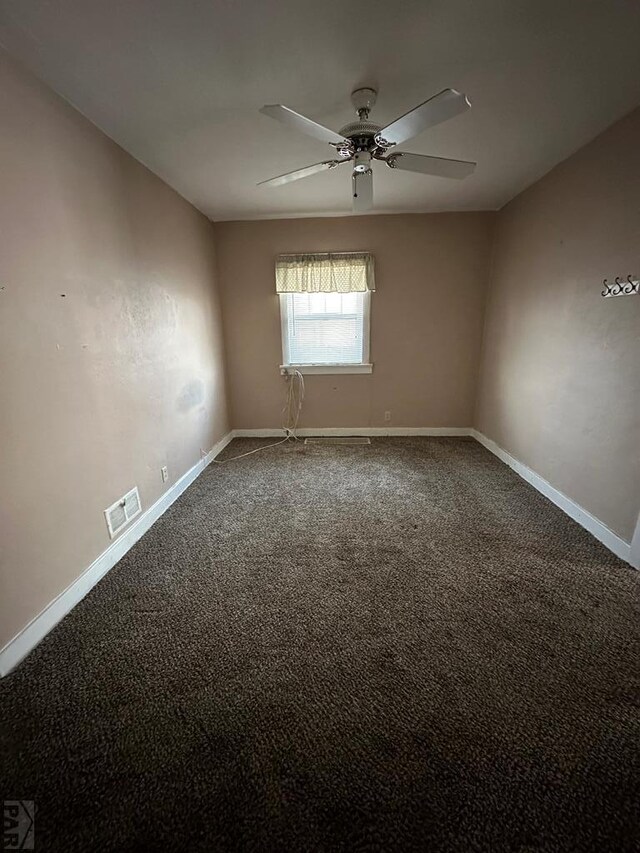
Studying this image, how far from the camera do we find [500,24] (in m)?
1.26

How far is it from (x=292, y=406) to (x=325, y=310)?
3.86 ft

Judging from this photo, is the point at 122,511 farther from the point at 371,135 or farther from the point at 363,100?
the point at 363,100

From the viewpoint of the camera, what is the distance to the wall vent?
1.94m

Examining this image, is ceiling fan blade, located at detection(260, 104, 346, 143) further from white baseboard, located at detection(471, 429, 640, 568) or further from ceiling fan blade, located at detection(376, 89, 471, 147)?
white baseboard, located at detection(471, 429, 640, 568)

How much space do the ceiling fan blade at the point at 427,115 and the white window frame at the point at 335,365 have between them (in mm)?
2060

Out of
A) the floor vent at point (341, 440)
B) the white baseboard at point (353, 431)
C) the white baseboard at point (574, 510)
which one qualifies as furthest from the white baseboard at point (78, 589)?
the white baseboard at point (574, 510)

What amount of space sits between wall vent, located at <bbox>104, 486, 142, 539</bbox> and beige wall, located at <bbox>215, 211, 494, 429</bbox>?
1993mm

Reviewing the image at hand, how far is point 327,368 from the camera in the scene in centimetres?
383

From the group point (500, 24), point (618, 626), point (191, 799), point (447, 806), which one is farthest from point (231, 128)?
point (618, 626)

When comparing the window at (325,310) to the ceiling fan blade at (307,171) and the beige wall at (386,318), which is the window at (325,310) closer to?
the beige wall at (386,318)

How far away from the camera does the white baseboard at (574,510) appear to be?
192 centimetres

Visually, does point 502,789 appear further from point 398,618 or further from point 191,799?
point 191,799

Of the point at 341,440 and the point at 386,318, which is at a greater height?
the point at 386,318

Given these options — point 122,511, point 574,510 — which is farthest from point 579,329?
point 122,511
